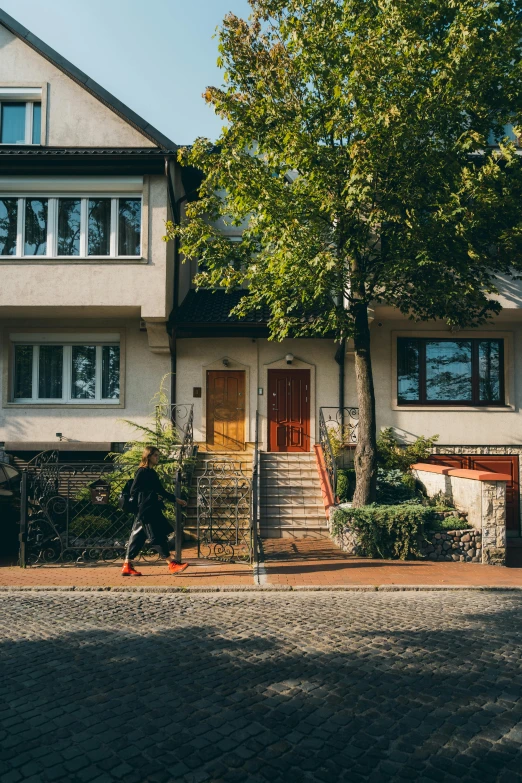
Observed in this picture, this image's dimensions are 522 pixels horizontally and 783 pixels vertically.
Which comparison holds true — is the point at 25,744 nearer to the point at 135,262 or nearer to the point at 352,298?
the point at 352,298

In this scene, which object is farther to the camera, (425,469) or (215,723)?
(425,469)

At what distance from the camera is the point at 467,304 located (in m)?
12.3

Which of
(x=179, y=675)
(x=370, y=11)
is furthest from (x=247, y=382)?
(x=179, y=675)

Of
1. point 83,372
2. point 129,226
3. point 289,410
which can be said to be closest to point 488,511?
point 289,410

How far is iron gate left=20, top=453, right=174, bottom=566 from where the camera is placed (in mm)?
10516

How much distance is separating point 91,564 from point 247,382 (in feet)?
23.1

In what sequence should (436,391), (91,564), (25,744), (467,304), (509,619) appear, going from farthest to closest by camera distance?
(436,391), (467,304), (91,564), (509,619), (25,744)

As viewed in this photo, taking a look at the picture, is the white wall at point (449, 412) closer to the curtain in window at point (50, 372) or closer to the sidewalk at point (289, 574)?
the sidewalk at point (289, 574)

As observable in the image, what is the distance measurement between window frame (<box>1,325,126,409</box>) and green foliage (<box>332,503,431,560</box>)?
7450 millimetres

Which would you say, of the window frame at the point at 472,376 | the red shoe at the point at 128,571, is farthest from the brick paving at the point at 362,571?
the window frame at the point at 472,376

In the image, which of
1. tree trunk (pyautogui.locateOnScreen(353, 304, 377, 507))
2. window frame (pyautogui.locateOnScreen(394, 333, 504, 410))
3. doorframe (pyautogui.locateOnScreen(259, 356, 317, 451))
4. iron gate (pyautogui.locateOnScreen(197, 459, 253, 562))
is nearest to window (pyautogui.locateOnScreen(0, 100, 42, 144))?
doorframe (pyautogui.locateOnScreen(259, 356, 317, 451))

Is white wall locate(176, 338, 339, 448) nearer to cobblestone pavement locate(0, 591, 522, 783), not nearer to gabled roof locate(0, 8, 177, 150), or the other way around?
gabled roof locate(0, 8, 177, 150)

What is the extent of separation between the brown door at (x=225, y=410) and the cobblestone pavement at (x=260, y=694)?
8.75m

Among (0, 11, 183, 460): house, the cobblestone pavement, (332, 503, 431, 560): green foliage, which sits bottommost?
the cobblestone pavement
